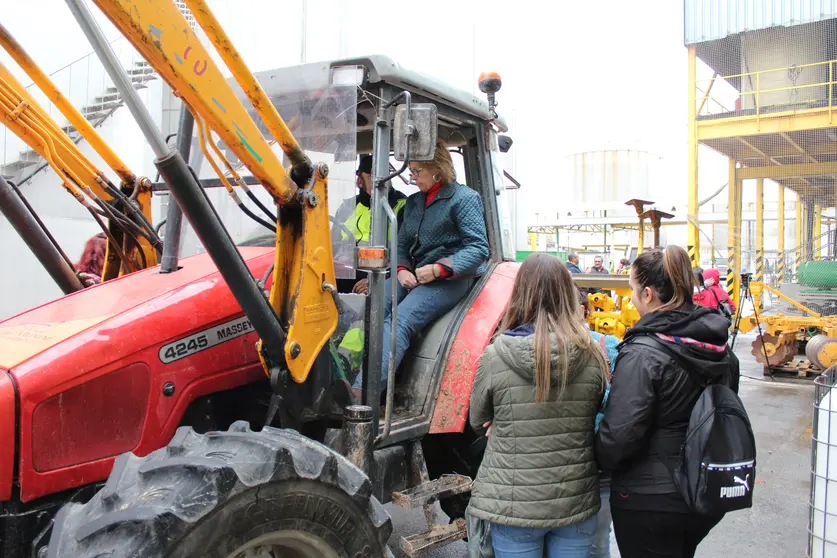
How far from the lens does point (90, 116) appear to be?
34.6ft

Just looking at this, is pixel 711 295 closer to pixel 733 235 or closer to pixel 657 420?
pixel 657 420

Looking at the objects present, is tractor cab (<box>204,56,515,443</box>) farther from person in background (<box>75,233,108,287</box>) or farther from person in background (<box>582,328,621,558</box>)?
person in background (<box>75,233,108,287</box>)

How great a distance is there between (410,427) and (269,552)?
100cm

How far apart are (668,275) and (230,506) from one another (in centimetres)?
171

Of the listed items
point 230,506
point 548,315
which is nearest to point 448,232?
point 548,315

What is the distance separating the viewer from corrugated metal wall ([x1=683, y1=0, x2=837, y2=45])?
13.9 metres

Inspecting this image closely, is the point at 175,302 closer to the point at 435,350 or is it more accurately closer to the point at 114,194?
the point at 114,194

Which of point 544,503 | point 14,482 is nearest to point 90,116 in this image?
point 14,482

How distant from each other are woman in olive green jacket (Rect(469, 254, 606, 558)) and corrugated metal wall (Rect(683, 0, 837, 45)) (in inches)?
587

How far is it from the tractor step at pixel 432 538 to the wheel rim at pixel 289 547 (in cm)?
71

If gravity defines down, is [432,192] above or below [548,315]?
above

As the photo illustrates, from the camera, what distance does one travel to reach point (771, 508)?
15.7 ft

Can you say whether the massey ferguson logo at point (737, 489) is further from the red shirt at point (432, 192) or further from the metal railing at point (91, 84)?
the metal railing at point (91, 84)

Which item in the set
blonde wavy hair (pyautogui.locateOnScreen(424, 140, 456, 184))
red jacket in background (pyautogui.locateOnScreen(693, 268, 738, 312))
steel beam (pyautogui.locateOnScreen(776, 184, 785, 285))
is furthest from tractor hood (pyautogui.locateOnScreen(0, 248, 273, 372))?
steel beam (pyautogui.locateOnScreen(776, 184, 785, 285))
